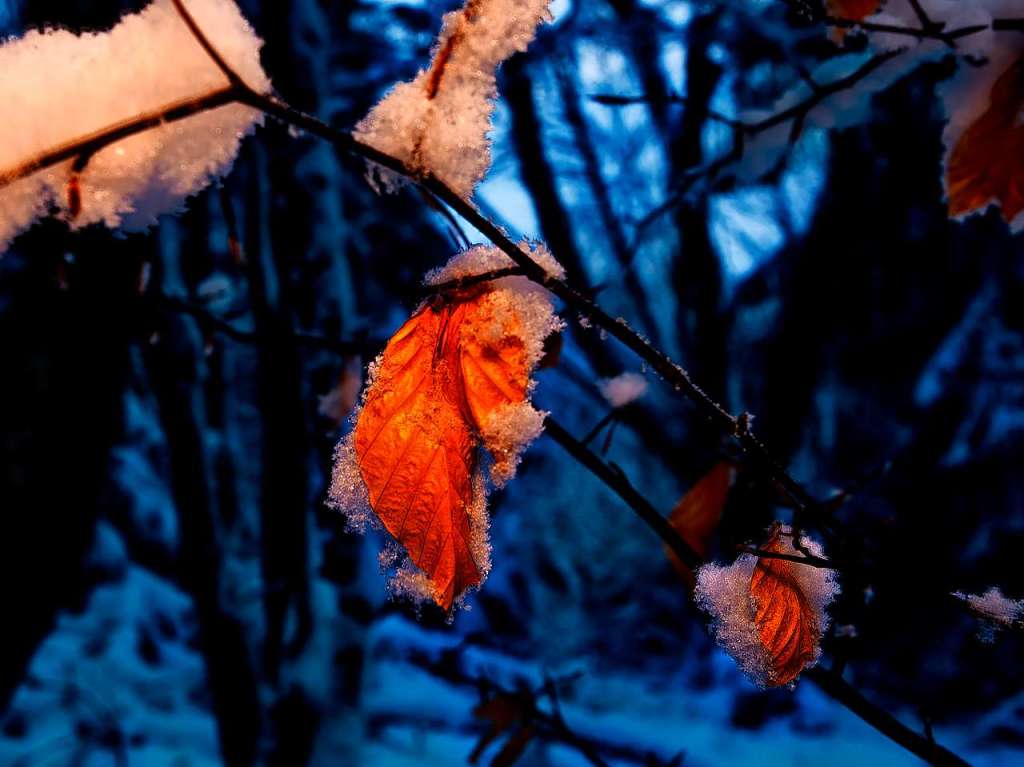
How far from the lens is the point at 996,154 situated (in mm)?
1011

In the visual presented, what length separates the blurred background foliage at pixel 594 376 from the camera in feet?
8.53

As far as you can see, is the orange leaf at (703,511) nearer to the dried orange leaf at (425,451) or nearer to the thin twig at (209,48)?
the dried orange leaf at (425,451)

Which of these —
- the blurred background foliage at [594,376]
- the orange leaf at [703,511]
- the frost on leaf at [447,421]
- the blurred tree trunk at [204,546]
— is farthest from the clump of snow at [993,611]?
the blurred tree trunk at [204,546]

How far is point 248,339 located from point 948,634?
4.14 metres

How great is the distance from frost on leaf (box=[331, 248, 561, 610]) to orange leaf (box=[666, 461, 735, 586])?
2.53ft

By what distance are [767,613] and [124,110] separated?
0.84 metres

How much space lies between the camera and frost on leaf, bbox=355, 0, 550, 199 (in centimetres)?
46

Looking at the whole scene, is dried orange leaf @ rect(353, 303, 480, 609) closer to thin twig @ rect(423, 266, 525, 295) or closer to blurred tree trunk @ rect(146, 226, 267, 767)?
thin twig @ rect(423, 266, 525, 295)

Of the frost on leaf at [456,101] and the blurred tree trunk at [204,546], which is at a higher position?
the blurred tree trunk at [204,546]

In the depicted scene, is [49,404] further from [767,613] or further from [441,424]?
[767,613]

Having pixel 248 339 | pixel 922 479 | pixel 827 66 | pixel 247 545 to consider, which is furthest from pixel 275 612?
pixel 922 479

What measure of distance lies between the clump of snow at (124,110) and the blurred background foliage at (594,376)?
150 centimetres

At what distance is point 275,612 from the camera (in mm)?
2742

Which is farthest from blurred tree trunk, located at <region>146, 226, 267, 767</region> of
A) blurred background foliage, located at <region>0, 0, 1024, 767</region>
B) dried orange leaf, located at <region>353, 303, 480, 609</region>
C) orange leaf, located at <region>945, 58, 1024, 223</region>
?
orange leaf, located at <region>945, 58, 1024, 223</region>
